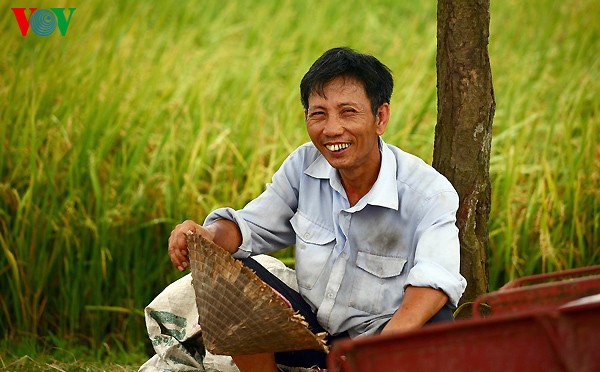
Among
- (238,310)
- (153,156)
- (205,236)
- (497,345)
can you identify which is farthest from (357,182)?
(153,156)

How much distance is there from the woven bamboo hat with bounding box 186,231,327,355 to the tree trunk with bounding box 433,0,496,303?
2.75ft

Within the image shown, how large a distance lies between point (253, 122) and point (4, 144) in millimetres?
A: 1185

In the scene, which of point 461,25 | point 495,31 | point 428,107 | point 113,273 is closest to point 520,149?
point 428,107

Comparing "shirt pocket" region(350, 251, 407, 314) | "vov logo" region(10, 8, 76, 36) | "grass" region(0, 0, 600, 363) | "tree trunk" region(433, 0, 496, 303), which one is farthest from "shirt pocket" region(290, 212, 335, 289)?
"vov logo" region(10, 8, 76, 36)

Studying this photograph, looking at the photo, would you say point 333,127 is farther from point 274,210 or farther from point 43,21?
point 43,21

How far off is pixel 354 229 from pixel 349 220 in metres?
0.03

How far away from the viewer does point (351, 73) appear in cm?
262

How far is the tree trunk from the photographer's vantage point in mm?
2967

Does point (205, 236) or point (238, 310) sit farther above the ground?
point (205, 236)

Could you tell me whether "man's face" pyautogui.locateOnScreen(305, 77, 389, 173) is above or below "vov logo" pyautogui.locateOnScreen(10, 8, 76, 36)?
below

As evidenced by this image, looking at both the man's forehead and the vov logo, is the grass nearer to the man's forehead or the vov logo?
the vov logo

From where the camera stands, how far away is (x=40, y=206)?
380cm

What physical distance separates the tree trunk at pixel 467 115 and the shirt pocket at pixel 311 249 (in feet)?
1.59

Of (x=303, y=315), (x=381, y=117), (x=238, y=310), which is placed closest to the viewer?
(x=238, y=310)
